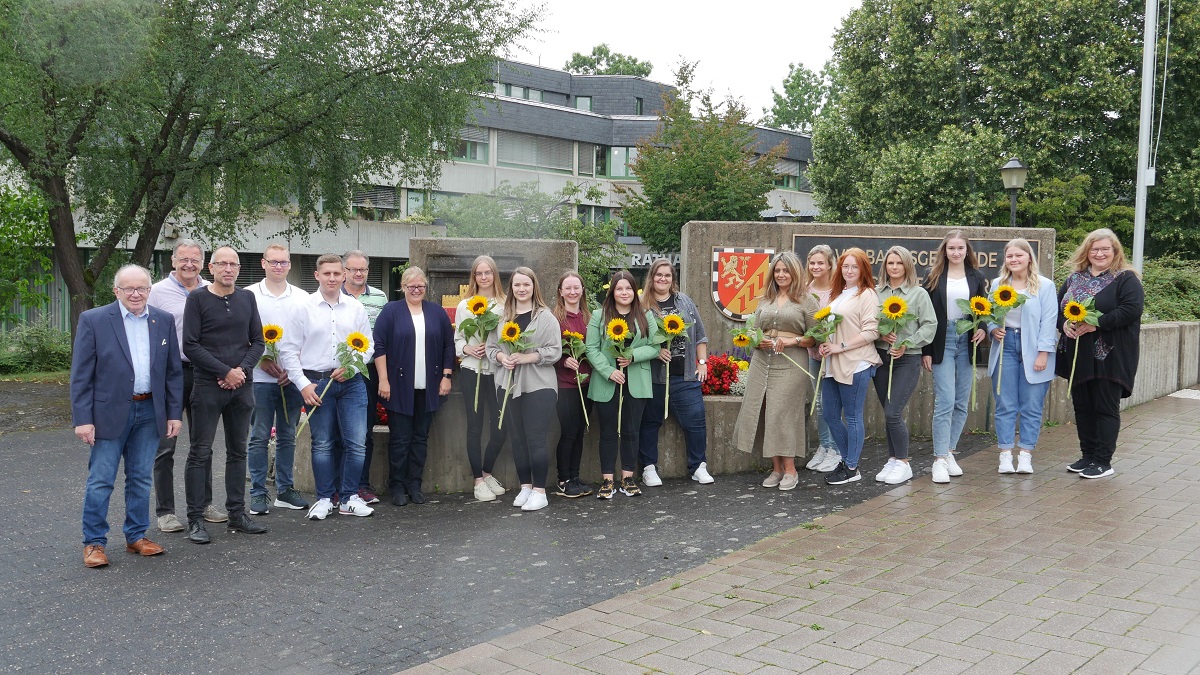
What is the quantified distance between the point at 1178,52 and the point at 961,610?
25334mm

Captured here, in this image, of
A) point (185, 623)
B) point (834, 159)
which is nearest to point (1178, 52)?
point (834, 159)

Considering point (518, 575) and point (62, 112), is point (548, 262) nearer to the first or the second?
point (518, 575)

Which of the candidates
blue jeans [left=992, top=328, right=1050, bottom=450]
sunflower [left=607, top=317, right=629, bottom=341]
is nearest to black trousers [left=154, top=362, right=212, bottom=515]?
sunflower [left=607, top=317, right=629, bottom=341]

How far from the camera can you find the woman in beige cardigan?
7.69 m

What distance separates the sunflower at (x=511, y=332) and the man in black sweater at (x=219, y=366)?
1.72 meters

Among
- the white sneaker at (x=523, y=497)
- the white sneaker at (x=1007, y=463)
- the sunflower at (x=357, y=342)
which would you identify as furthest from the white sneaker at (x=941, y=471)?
the sunflower at (x=357, y=342)

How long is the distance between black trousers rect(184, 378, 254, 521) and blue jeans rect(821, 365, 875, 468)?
14.6ft

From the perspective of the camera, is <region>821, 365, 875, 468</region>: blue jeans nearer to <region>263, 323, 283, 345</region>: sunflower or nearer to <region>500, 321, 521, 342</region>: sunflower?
<region>500, 321, 521, 342</region>: sunflower

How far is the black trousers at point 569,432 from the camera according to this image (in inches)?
306

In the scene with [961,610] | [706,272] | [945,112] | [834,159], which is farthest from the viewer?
[834,159]

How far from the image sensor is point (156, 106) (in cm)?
1580

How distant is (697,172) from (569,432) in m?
21.9

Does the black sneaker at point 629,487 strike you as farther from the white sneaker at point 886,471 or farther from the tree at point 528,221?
the tree at point 528,221

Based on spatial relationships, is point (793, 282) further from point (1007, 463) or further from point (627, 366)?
point (1007, 463)
